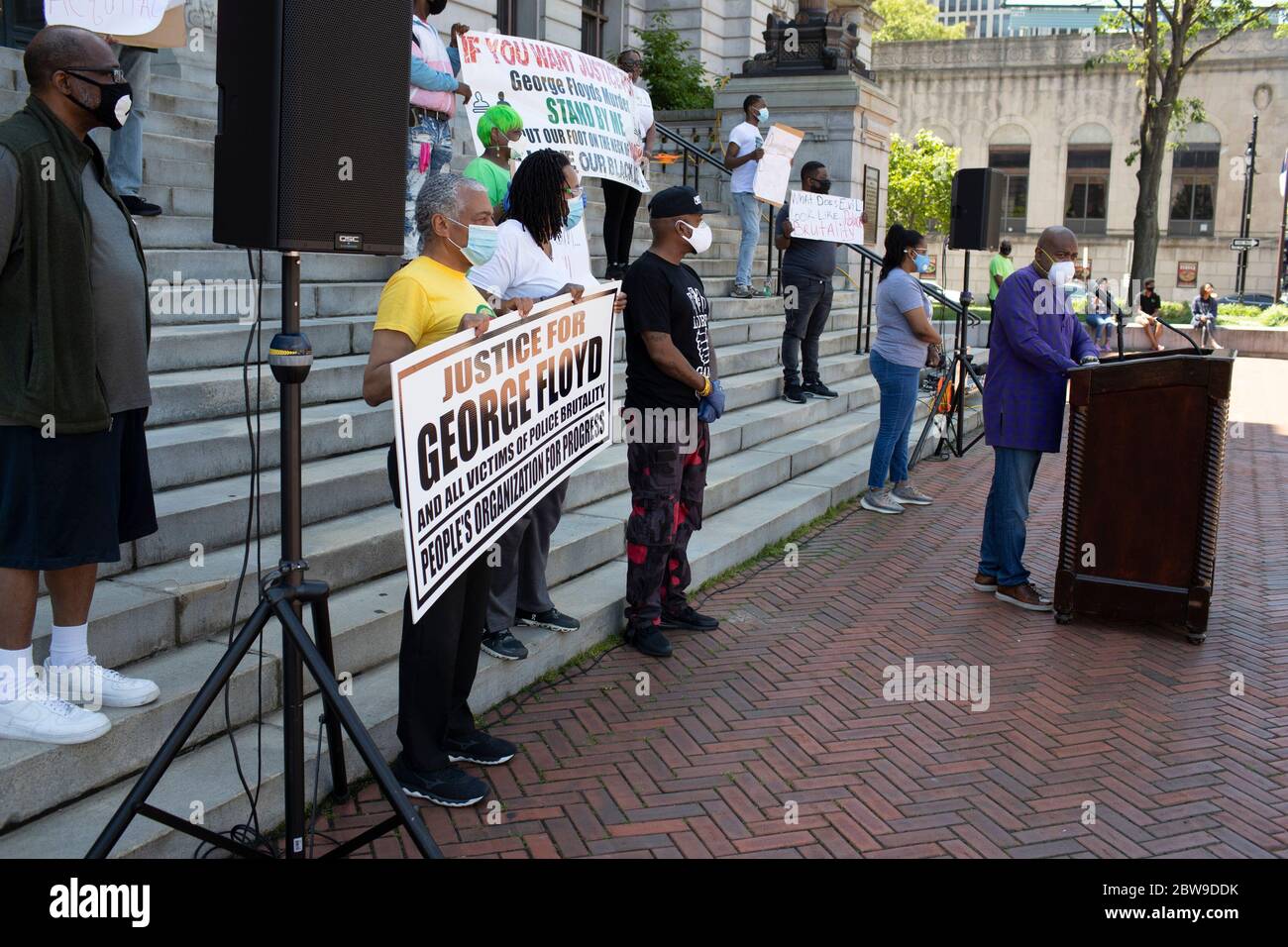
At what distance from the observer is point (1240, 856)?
4039 mm

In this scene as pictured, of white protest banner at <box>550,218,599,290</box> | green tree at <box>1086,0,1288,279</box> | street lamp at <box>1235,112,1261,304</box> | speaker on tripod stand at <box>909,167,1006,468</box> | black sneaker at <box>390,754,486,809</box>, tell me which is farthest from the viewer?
street lamp at <box>1235,112,1261,304</box>

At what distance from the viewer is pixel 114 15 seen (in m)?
5.61

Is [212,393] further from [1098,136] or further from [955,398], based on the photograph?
[1098,136]

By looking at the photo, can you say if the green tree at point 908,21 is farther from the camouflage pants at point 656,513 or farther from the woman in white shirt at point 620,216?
the camouflage pants at point 656,513

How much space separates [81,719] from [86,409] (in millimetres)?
970

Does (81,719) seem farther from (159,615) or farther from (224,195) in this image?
(224,195)

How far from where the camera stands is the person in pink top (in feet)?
23.5

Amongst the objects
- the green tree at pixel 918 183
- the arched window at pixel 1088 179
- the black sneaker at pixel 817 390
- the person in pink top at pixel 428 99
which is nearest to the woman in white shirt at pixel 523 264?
the person in pink top at pixel 428 99

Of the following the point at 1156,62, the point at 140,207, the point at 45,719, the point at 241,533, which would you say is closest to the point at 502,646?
the point at 241,533

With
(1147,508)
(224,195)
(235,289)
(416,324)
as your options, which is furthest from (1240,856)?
(235,289)

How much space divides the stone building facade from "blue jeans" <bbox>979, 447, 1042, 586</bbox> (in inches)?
1512

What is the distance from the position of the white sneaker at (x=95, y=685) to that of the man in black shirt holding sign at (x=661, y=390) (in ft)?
8.37

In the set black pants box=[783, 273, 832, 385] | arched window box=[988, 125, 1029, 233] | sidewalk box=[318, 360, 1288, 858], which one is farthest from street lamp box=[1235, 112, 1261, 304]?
sidewalk box=[318, 360, 1288, 858]

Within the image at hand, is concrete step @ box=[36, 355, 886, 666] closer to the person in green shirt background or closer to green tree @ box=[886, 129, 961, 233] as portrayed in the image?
the person in green shirt background
